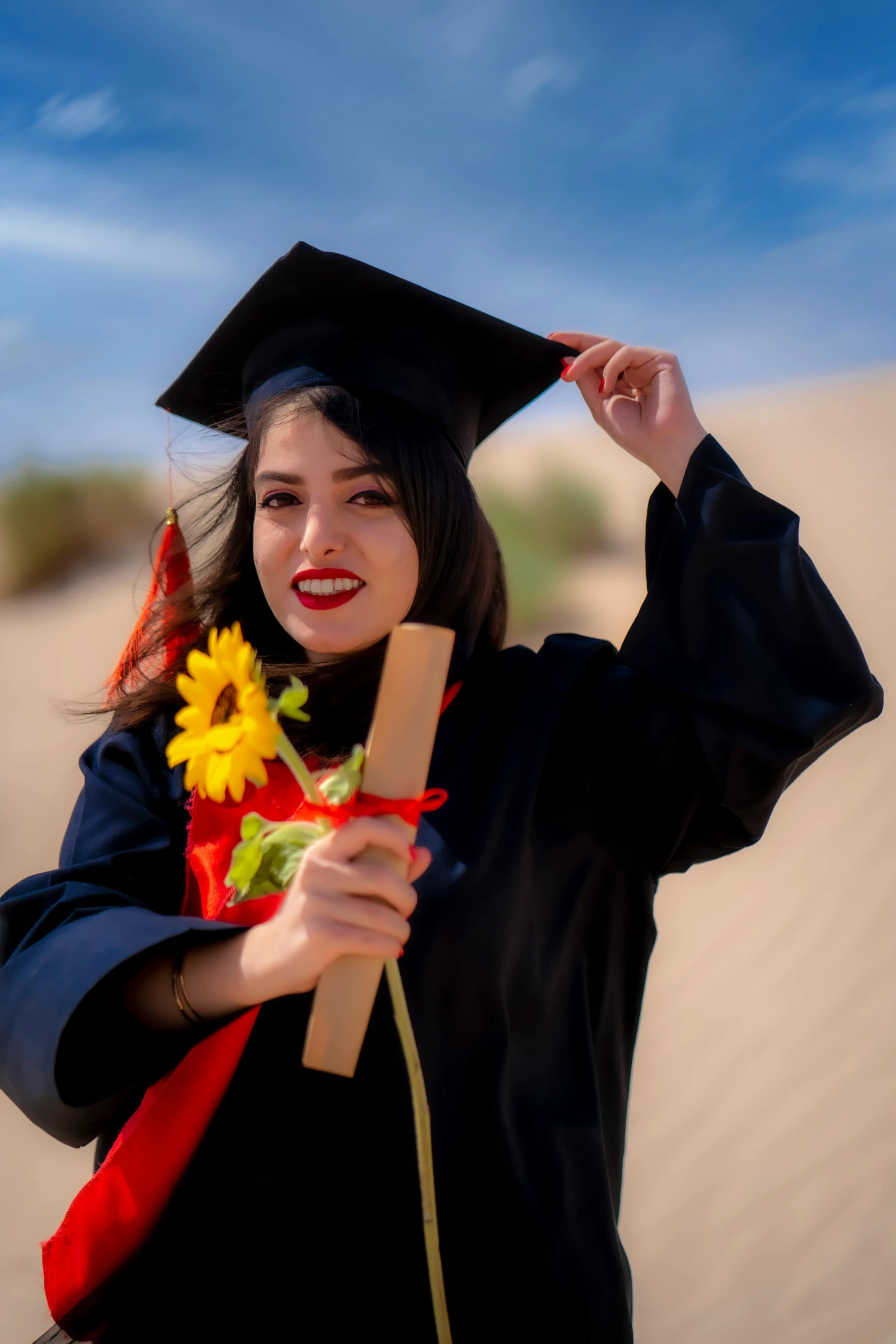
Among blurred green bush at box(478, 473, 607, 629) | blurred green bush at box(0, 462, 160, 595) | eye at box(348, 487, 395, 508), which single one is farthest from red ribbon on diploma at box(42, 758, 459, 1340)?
blurred green bush at box(0, 462, 160, 595)

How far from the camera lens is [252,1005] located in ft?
4.00

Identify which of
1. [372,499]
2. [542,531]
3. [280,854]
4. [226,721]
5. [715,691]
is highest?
[542,531]

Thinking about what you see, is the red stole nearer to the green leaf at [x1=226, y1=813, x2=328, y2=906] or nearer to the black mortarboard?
the green leaf at [x1=226, y1=813, x2=328, y2=906]

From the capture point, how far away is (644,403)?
1.61m

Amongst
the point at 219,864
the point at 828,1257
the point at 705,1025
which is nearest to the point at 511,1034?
the point at 219,864

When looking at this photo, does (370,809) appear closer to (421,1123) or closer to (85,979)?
(421,1123)

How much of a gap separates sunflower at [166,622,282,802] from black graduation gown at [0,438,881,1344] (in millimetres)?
270

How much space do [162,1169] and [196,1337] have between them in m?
0.21

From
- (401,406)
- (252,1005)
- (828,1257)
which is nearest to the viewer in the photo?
(252,1005)

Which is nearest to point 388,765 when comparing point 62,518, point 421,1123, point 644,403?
point 421,1123

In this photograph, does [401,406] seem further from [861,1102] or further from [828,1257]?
[861,1102]

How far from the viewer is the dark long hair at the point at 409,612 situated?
1577mm

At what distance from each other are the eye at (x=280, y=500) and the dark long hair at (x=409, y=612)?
0.10m

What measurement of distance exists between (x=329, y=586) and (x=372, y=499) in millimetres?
144
